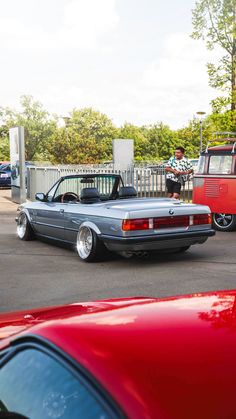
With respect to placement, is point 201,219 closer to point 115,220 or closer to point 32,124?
point 115,220

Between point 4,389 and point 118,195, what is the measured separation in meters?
7.92

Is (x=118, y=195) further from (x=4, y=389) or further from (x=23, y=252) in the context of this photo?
(x=4, y=389)

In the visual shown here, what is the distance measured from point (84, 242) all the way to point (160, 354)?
739 centimetres

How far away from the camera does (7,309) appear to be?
20.1 ft

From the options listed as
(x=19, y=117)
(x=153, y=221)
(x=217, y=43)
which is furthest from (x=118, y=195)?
(x=19, y=117)

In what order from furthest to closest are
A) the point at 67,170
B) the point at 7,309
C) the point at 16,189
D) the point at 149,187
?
the point at 16,189 < the point at 67,170 < the point at 149,187 < the point at 7,309

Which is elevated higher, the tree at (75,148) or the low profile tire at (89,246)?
the tree at (75,148)

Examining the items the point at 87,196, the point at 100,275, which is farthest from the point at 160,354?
the point at 87,196

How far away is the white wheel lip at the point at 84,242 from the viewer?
8.88 m

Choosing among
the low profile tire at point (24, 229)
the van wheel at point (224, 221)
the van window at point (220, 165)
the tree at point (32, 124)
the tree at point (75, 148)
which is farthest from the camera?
the tree at point (32, 124)

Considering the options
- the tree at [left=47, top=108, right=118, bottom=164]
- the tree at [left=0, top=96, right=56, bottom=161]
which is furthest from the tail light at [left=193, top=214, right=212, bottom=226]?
the tree at [left=0, top=96, right=56, bottom=161]

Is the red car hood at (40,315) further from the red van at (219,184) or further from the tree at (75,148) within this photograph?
the tree at (75,148)

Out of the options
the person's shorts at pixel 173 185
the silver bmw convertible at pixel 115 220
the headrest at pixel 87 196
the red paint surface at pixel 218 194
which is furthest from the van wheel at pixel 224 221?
the headrest at pixel 87 196

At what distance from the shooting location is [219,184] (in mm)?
12523
